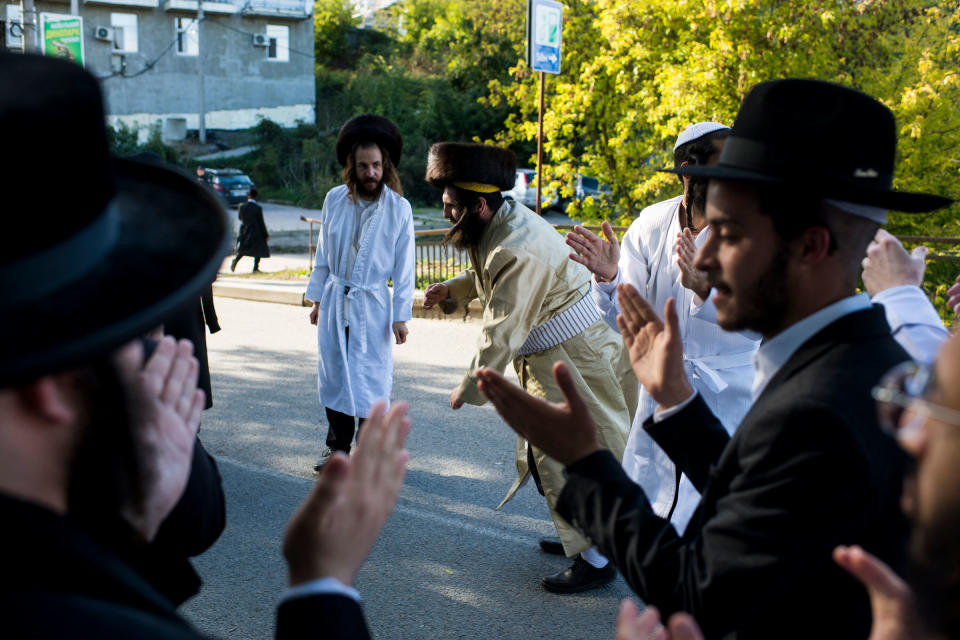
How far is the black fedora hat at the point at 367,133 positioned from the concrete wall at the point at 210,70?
33873mm

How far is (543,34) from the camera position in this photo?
9672mm

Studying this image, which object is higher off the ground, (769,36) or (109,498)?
(769,36)

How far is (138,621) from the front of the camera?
96 centimetres

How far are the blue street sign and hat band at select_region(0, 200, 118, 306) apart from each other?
882 centimetres

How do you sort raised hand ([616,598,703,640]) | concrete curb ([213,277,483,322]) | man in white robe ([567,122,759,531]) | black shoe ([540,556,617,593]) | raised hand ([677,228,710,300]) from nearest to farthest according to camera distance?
raised hand ([616,598,703,640])
raised hand ([677,228,710,300])
man in white robe ([567,122,759,531])
black shoe ([540,556,617,593])
concrete curb ([213,277,483,322])

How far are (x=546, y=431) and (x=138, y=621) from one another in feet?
3.24

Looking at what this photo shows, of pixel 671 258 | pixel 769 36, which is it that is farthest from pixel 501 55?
pixel 671 258

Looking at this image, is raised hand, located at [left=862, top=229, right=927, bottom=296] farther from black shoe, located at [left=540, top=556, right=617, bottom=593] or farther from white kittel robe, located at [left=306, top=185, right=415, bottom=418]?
white kittel robe, located at [left=306, top=185, right=415, bottom=418]

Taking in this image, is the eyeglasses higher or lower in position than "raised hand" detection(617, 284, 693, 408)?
higher

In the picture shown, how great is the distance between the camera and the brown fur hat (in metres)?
4.27

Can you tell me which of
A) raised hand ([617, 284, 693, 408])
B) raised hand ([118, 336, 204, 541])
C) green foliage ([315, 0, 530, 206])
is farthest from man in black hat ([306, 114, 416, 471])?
green foliage ([315, 0, 530, 206])

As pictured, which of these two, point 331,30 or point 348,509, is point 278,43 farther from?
point 348,509

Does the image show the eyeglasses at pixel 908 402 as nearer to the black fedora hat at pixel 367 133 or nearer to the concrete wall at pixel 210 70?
the black fedora hat at pixel 367 133

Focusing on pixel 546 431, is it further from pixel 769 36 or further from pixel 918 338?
pixel 769 36
